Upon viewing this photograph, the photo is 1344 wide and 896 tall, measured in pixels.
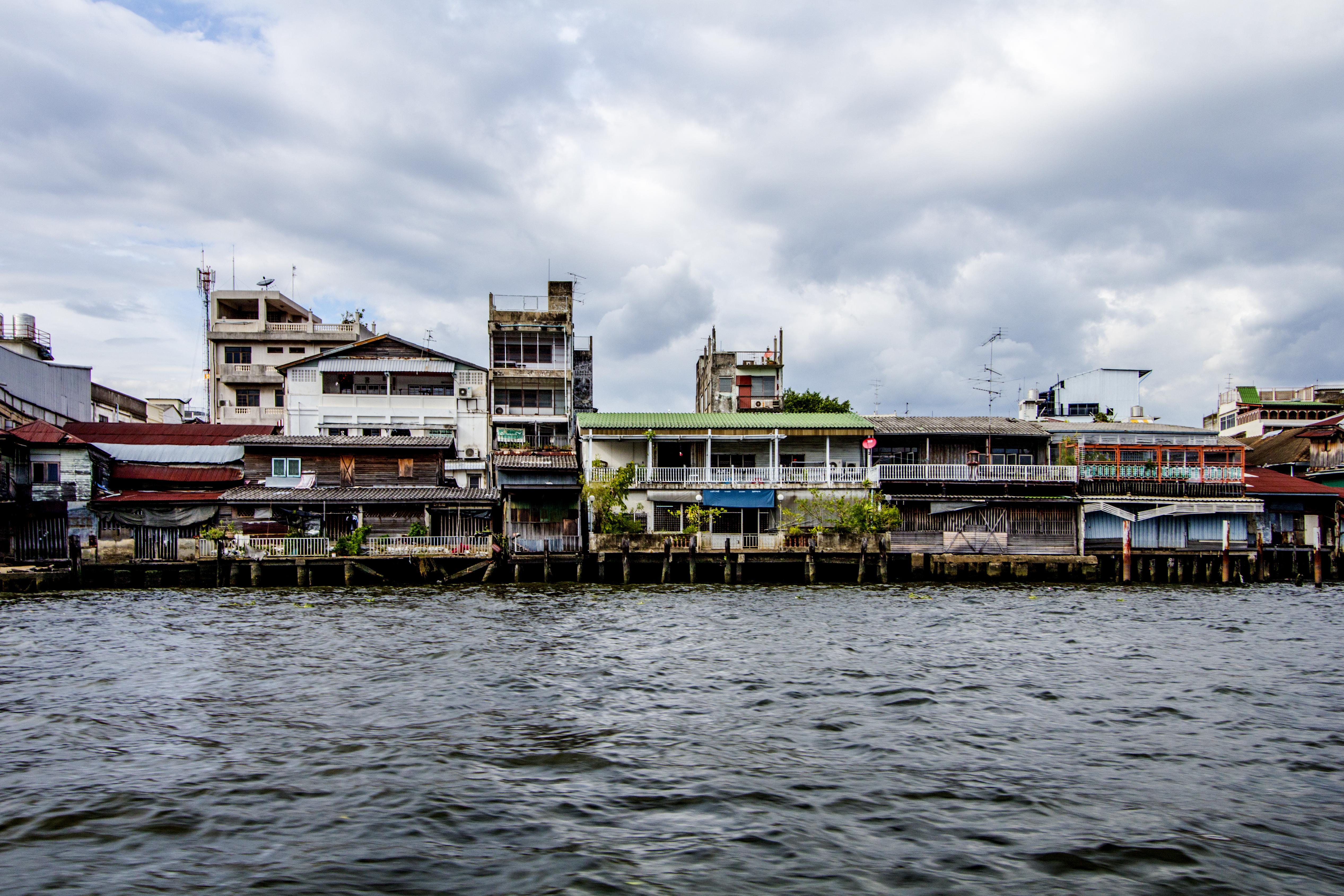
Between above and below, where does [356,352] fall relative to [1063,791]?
above

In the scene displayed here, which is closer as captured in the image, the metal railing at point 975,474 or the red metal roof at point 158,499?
the red metal roof at point 158,499

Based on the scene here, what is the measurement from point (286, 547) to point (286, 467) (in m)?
6.70

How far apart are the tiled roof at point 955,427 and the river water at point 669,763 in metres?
21.4

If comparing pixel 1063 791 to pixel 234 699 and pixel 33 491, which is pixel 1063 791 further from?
pixel 33 491

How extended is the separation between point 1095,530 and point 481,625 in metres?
30.5

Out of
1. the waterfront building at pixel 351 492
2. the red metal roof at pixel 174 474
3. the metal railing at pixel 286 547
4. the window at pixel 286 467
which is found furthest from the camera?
the red metal roof at pixel 174 474

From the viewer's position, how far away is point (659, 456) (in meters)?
42.8

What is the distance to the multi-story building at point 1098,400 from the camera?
174ft

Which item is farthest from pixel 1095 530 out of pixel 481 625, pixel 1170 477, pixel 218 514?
pixel 218 514

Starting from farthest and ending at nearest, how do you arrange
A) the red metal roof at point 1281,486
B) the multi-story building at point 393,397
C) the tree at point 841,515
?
1. the multi-story building at point 393,397
2. the red metal roof at point 1281,486
3. the tree at point 841,515

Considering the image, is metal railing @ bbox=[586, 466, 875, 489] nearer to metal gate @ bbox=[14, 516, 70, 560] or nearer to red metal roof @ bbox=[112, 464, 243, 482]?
red metal roof @ bbox=[112, 464, 243, 482]

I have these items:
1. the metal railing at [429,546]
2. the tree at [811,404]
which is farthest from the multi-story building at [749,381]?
the metal railing at [429,546]

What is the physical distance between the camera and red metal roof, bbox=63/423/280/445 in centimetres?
4444

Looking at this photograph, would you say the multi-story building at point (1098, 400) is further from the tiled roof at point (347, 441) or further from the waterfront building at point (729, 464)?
the tiled roof at point (347, 441)
